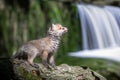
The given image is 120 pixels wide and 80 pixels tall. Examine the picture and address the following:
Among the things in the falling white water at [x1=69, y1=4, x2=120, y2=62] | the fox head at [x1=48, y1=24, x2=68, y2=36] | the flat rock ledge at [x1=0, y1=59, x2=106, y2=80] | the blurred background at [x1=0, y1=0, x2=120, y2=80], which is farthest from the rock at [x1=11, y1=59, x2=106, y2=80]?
the falling white water at [x1=69, y1=4, x2=120, y2=62]

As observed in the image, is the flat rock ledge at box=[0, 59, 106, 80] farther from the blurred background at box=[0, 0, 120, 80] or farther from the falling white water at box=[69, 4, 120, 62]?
the falling white water at box=[69, 4, 120, 62]

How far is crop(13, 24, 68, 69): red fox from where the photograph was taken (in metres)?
5.62

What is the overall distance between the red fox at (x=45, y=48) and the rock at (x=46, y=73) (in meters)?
0.08

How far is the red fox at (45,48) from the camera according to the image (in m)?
5.62

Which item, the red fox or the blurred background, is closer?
the red fox

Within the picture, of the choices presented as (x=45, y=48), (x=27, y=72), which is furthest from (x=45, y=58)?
(x=27, y=72)

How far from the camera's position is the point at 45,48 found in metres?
5.78

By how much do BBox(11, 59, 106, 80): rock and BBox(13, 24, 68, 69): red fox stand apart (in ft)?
0.26

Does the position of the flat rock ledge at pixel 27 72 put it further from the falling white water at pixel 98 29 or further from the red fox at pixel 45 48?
the falling white water at pixel 98 29

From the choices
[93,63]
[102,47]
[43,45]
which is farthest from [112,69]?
[102,47]

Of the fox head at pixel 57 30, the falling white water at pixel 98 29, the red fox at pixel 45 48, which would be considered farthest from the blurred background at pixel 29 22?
the fox head at pixel 57 30

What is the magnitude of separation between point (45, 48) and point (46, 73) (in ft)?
1.30

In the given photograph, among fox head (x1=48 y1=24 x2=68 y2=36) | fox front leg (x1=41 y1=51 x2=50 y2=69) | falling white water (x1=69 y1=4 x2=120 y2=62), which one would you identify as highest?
falling white water (x1=69 y1=4 x2=120 y2=62)

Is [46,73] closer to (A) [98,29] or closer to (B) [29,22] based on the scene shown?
(B) [29,22]
